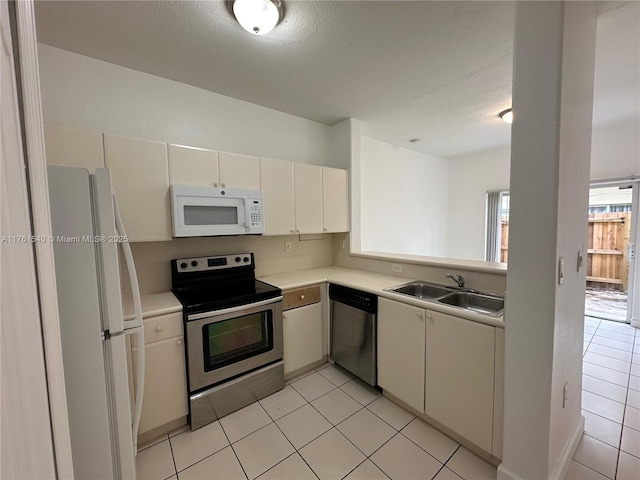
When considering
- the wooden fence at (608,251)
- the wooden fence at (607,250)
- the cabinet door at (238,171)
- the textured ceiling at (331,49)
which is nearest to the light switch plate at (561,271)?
the textured ceiling at (331,49)

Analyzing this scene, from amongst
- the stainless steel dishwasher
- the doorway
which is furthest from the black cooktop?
the doorway

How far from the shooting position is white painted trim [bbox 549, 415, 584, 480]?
4.63 ft

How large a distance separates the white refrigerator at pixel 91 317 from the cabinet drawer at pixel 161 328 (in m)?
0.47

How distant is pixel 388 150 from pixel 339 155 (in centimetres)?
142

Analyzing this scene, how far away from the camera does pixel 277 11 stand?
1.47 meters

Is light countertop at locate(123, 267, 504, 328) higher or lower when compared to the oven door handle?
higher

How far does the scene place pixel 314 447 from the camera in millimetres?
1688

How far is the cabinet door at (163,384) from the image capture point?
65.5 inches

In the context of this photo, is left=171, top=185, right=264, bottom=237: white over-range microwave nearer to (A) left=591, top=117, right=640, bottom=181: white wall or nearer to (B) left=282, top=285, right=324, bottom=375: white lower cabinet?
(B) left=282, top=285, right=324, bottom=375: white lower cabinet

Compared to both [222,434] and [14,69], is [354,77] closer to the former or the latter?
[14,69]

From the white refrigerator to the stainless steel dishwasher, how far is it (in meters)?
1.58

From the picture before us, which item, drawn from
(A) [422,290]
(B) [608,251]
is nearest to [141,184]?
(A) [422,290]

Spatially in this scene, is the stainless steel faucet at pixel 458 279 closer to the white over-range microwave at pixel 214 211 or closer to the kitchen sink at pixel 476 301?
the kitchen sink at pixel 476 301

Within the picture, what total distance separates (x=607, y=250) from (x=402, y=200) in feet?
12.1
